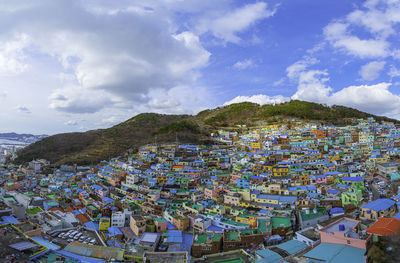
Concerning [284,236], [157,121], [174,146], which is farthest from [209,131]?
[284,236]

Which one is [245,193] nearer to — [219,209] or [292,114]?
[219,209]

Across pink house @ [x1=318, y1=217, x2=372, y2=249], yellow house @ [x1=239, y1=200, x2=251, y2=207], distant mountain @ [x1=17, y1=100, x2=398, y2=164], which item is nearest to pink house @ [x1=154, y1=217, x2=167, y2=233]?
yellow house @ [x1=239, y1=200, x2=251, y2=207]

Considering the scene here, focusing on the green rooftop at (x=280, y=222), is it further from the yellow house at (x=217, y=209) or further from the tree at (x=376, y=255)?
the tree at (x=376, y=255)

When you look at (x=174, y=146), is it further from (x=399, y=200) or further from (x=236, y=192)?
(x=399, y=200)

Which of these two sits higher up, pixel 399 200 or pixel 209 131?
pixel 209 131

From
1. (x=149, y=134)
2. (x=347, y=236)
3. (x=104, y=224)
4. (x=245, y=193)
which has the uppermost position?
(x=149, y=134)

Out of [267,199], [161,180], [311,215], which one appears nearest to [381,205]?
[311,215]
